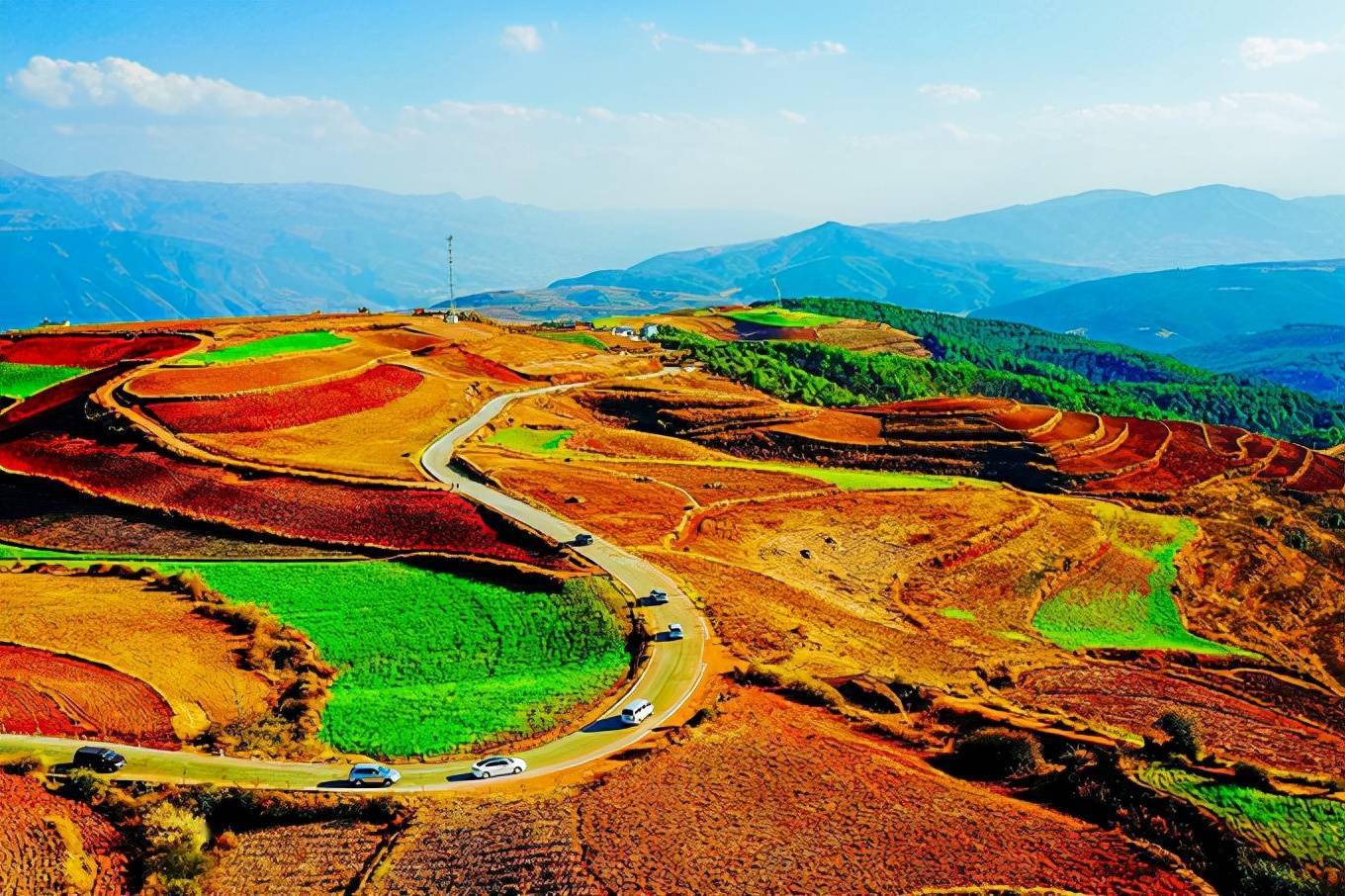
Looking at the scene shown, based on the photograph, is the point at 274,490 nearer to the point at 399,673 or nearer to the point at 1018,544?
the point at 399,673

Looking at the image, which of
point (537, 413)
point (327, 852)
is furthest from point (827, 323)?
point (327, 852)

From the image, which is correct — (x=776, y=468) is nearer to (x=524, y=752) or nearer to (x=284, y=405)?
(x=284, y=405)

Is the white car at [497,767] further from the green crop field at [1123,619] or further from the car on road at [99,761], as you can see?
the green crop field at [1123,619]

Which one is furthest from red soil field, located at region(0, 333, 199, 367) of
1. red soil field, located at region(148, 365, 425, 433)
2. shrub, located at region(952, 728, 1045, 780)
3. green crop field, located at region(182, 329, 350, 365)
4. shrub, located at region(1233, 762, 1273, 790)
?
shrub, located at region(1233, 762, 1273, 790)

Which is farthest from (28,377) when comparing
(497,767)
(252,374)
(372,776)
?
(497,767)

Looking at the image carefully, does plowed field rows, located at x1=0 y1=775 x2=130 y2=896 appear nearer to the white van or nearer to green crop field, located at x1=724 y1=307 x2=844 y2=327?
the white van
